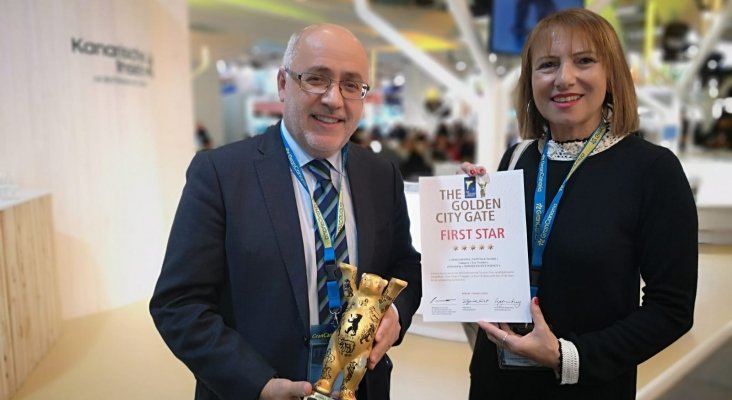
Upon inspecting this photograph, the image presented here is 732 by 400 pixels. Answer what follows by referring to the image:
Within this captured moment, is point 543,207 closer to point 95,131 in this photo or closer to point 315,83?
point 315,83

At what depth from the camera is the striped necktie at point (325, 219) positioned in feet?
4.45

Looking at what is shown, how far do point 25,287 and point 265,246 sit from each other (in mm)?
2471

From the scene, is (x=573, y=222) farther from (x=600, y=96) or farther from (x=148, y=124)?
(x=148, y=124)

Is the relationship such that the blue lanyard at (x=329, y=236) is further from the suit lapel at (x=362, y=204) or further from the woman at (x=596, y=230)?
the woman at (x=596, y=230)

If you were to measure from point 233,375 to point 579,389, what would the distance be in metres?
0.88

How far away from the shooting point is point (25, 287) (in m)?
3.09

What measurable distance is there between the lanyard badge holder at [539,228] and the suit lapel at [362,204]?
1.38 ft

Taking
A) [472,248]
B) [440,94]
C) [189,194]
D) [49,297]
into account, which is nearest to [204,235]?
[189,194]

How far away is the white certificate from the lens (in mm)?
1406

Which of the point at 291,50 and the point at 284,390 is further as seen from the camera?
the point at 291,50

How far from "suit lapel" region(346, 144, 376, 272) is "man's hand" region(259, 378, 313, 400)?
32 centimetres

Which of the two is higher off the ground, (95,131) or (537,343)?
(95,131)

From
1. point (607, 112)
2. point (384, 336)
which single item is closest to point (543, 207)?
point (607, 112)
